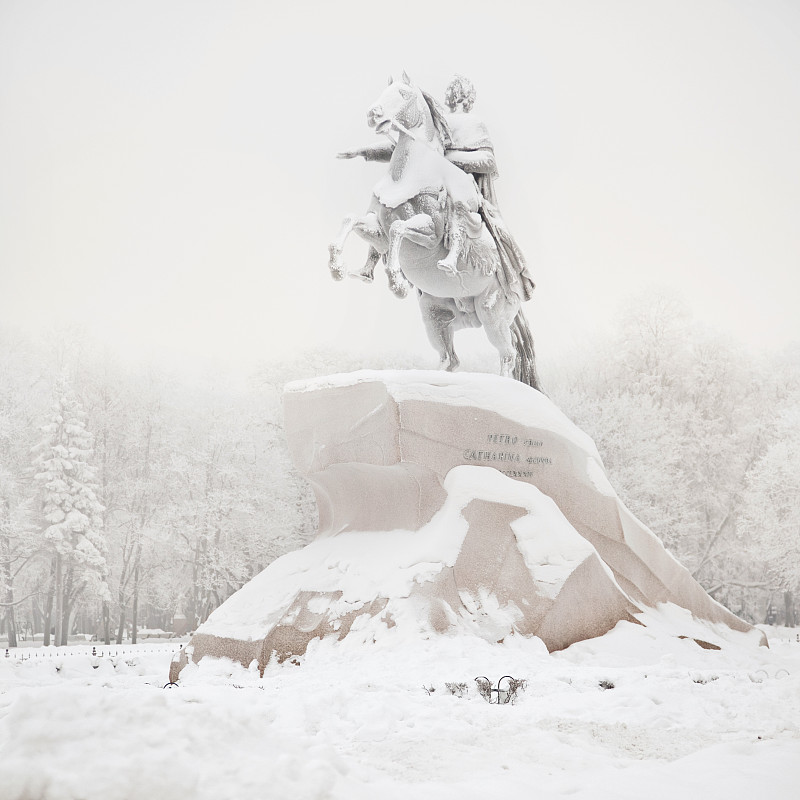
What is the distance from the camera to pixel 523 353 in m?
10.0

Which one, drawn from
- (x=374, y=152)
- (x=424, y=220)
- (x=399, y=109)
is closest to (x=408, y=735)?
(x=424, y=220)

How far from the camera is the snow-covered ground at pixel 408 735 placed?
7.84ft

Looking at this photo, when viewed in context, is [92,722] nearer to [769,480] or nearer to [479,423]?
[479,423]

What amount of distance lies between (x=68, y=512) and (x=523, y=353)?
11907 millimetres

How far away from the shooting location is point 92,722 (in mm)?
2508

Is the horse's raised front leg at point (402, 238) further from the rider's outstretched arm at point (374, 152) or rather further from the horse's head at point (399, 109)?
the rider's outstretched arm at point (374, 152)

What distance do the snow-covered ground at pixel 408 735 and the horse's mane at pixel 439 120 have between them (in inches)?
228

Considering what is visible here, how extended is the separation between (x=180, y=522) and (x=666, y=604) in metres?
13.3

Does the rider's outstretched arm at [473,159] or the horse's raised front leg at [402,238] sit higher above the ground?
the rider's outstretched arm at [473,159]

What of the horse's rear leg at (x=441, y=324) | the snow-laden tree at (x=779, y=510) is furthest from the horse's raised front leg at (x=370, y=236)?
the snow-laden tree at (x=779, y=510)

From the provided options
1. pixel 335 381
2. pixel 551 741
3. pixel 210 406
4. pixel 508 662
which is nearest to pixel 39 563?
pixel 210 406

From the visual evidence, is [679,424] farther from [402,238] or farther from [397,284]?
[397,284]

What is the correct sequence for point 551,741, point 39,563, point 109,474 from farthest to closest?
point 109,474 < point 39,563 < point 551,741

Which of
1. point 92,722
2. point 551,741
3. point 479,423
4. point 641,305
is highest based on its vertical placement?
point 641,305
